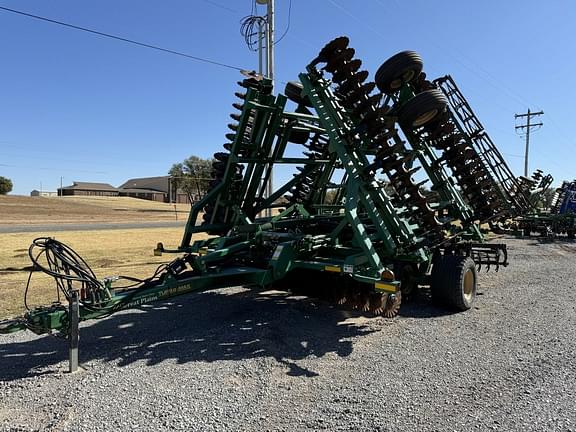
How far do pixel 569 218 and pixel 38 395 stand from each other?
2135 centimetres

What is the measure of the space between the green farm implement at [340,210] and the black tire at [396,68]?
2cm

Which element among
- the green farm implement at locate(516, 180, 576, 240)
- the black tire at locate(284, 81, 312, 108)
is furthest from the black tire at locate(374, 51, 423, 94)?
the green farm implement at locate(516, 180, 576, 240)

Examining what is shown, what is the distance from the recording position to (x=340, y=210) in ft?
27.9

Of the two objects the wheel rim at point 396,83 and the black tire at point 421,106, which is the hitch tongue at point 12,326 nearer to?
the black tire at point 421,106

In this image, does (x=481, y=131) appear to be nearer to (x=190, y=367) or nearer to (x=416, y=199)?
(x=416, y=199)

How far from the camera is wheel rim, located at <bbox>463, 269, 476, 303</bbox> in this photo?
6.76m

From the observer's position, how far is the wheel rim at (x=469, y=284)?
22.2 ft

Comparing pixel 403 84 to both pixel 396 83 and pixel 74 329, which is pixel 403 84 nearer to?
pixel 396 83

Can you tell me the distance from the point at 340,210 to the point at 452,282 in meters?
2.64

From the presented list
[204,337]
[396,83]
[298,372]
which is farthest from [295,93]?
[298,372]

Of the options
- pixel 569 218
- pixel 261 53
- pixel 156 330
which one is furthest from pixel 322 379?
pixel 569 218

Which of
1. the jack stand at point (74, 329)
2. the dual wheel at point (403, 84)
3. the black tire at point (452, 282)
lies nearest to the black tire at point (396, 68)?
the dual wheel at point (403, 84)

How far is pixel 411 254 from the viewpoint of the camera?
6328 millimetres

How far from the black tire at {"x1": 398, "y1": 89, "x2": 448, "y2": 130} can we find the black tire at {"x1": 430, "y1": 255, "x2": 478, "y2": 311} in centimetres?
208
